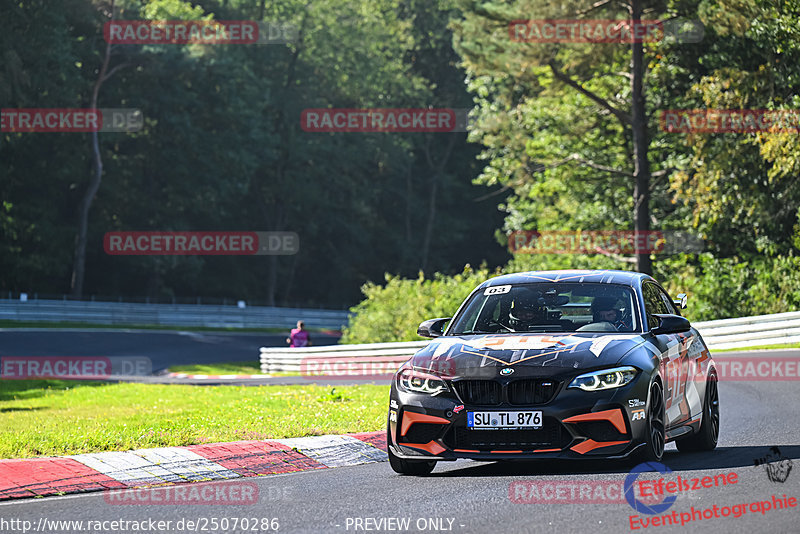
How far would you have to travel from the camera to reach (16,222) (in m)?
59.3

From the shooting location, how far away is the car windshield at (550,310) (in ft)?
31.5

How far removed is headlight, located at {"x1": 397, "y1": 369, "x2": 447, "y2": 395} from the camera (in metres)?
8.66

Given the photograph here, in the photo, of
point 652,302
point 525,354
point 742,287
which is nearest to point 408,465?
point 525,354

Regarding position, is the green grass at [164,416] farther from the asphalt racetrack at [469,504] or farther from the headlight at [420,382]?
the headlight at [420,382]

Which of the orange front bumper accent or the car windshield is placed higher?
the car windshield

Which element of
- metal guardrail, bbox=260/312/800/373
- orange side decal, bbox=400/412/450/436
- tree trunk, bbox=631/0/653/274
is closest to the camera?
orange side decal, bbox=400/412/450/436

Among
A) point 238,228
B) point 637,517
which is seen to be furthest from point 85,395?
point 238,228

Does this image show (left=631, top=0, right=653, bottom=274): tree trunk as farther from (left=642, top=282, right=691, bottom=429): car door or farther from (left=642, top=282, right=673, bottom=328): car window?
(left=642, top=282, right=691, bottom=429): car door

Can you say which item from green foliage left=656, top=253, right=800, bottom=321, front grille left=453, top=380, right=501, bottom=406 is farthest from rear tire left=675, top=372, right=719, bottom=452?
green foliage left=656, top=253, right=800, bottom=321

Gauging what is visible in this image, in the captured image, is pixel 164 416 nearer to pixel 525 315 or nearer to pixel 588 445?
pixel 525 315

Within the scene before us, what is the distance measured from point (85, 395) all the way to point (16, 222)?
4121cm

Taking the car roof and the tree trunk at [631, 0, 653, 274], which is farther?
the tree trunk at [631, 0, 653, 274]

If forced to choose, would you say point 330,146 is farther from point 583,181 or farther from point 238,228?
point 583,181

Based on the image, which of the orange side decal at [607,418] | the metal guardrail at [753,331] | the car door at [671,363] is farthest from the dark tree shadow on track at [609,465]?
the metal guardrail at [753,331]
